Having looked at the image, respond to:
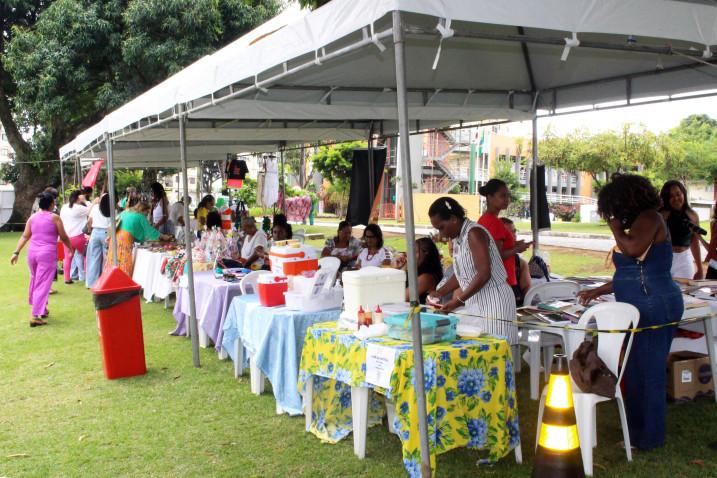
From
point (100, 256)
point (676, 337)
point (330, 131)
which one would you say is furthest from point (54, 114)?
point (676, 337)

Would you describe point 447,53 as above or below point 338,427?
above

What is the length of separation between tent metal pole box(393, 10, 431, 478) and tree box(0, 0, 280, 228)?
50.5 feet

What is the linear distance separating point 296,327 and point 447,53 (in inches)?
127

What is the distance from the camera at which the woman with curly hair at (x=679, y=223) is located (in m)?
5.93

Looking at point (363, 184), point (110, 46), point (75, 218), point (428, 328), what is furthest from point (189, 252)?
point (110, 46)

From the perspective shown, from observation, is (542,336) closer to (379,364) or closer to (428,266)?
(428,266)

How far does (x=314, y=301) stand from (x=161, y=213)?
317 inches

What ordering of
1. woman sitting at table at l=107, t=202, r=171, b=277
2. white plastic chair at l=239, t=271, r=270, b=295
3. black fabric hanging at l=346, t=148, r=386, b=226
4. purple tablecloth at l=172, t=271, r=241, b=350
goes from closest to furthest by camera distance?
white plastic chair at l=239, t=271, r=270, b=295, purple tablecloth at l=172, t=271, r=241, b=350, woman sitting at table at l=107, t=202, r=171, b=277, black fabric hanging at l=346, t=148, r=386, b=226

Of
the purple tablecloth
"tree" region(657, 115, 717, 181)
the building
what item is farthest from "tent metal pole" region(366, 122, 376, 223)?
"tree" region(657, 115, 717, 181)

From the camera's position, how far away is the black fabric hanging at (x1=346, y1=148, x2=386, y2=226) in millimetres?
9859

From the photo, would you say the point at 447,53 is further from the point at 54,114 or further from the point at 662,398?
the point at 54,114

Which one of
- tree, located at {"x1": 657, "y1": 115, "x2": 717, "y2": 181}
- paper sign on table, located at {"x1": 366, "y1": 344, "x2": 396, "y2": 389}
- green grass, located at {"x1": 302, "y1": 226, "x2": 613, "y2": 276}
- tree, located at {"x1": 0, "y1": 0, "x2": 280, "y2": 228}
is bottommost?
green grass, located at {"x1": 302, "y1": 226, "x2": 613, "y2": 276}

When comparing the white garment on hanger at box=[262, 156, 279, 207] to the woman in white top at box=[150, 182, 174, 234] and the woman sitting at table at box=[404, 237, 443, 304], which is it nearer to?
the woman in white top at box=[150, 182, 174, 234]

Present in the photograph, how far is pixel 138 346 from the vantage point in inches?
218
